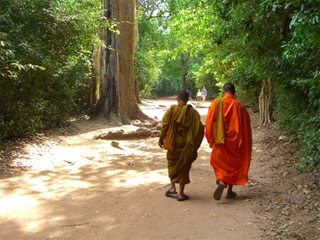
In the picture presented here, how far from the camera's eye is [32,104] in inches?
362

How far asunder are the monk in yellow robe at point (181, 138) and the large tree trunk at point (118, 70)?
8.44 meters

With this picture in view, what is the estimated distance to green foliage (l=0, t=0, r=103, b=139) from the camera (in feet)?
25.1

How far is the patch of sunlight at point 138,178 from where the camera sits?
258 inches

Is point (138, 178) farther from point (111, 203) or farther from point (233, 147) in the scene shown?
point (233, 147)

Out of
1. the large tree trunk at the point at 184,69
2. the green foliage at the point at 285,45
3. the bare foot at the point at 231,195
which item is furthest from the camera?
the large tree trunk at the point at 184,69

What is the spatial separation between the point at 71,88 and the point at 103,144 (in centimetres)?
336

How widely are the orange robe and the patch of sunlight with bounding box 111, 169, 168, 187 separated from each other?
5.33ft

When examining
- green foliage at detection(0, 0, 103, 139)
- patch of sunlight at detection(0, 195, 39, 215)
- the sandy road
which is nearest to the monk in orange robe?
the sandy road

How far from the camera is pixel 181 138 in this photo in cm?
535

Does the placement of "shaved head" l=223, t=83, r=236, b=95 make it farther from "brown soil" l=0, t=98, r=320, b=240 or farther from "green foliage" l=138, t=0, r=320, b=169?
"brown soil" l=0, t=98, r=320, b=240

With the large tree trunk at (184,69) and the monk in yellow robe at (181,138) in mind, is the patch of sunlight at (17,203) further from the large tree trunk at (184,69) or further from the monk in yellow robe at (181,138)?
the large tree trunk at (184,69)

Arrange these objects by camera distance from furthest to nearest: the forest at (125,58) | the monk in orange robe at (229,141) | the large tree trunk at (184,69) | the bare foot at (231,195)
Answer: the large tree trunk at (184,69), the bare foot at (231,195), the monk in orange robe at (229,141), the forest at (125,58)

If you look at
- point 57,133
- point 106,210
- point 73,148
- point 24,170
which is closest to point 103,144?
point 73,148

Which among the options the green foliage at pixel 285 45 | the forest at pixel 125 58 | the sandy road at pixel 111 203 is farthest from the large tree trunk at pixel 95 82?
the sandy road at pixel 111 203
